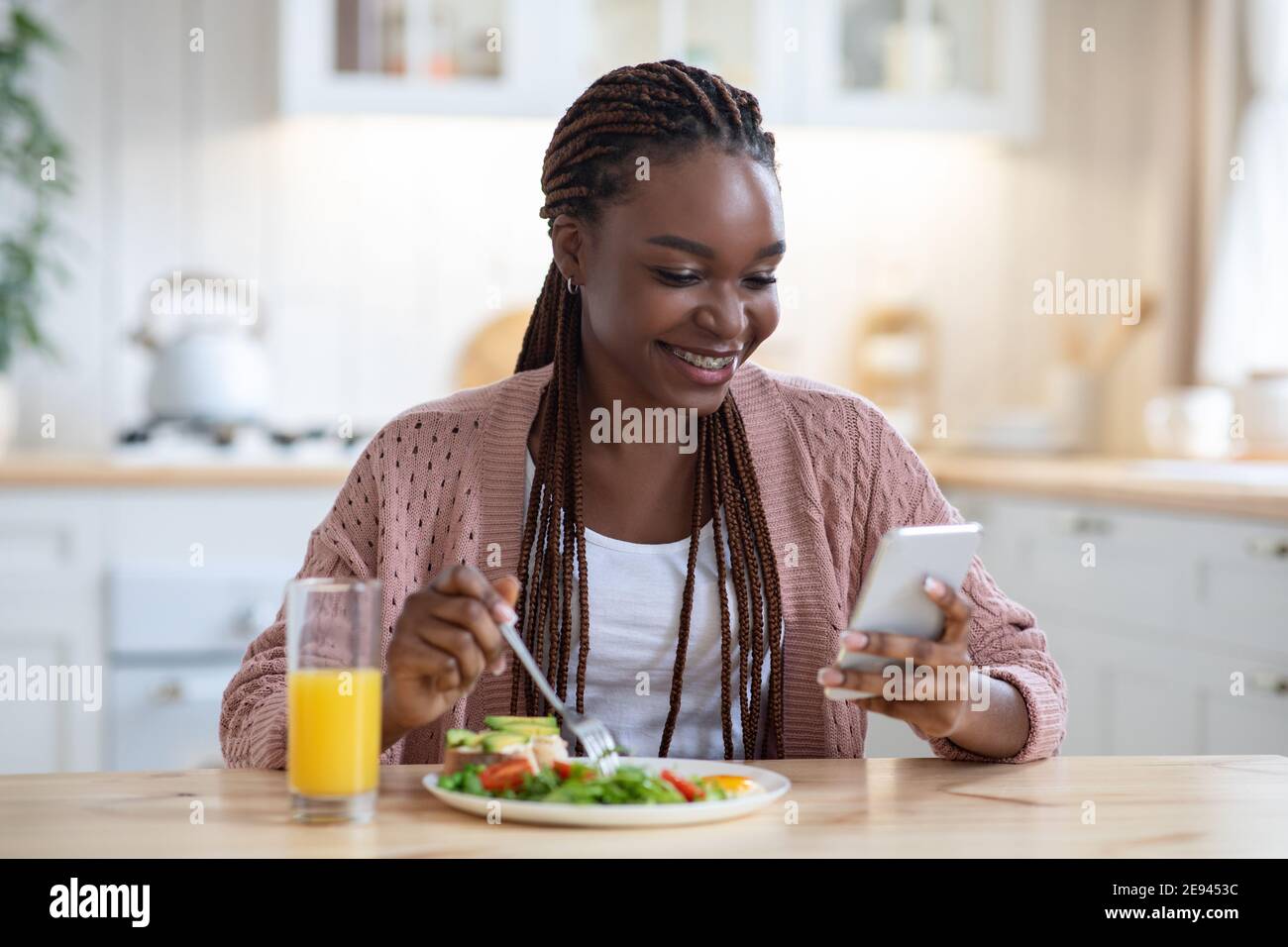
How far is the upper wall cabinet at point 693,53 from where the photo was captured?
10.5ft

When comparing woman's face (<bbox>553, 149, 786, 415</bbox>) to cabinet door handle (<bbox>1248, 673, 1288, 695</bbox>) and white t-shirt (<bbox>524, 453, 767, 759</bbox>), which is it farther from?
cabinet door handle (<bbox>1248, 673, 1288, 695</bbox>)

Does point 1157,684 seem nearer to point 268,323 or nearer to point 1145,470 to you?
point 1145,470

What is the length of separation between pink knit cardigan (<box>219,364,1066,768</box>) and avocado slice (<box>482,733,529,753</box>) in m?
0.29

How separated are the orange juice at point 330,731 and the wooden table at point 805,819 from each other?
0.03 meters

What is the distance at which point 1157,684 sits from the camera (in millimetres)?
2480

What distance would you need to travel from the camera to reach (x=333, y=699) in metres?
0.95

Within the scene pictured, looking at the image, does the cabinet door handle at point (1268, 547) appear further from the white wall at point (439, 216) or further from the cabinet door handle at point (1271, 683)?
the white wall at point (439, 216)

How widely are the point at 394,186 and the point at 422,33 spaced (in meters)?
0.35

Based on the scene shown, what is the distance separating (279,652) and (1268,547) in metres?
1.48

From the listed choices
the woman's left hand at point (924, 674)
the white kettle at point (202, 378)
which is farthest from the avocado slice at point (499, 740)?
the white kettle at point (202, 378)

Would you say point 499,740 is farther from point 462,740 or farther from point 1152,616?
point 1152,616

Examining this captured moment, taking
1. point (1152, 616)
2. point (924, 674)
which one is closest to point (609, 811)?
point (924, 674)

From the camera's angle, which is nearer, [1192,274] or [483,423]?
[483,423]
